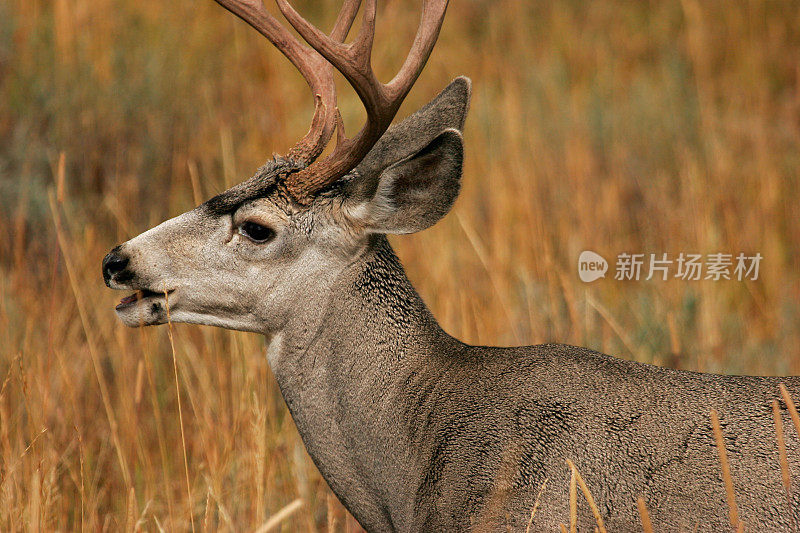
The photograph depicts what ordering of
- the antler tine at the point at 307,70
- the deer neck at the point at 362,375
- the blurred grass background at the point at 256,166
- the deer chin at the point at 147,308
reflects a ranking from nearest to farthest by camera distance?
the deer neck at the point at 362,375
the deer chin at the point at 147,308
the antler tine at the point at 307,70
the blurred grass background at the point at 256,166

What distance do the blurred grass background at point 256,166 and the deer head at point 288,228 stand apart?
0.48 meters

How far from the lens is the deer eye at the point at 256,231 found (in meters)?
3.68

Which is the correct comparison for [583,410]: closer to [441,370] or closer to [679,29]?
[441,370]

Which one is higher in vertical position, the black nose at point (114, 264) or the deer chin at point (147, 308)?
the black nose at point (114, 264)

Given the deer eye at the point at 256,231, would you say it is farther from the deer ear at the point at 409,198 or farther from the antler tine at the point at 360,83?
the deer ear at the point at 409,198

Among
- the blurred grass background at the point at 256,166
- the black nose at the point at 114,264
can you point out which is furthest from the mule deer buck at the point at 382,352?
the blurred grass background at the point at 256,166

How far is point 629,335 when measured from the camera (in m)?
5.85

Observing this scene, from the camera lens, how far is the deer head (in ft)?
11.9

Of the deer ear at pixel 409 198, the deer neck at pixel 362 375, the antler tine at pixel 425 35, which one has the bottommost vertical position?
the deer neck at pixel 362 375

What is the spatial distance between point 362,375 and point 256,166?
4.02 m

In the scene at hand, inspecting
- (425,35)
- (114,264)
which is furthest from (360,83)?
(114,264)

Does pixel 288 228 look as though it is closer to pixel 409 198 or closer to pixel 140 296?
pixel 409 198

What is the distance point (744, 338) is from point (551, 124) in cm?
351

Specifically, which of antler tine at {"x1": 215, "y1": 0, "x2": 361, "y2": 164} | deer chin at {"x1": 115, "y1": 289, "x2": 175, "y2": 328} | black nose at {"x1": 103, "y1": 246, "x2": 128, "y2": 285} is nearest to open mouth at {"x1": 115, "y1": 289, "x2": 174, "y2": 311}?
deer chin at {"x1": 115, "y1": 289, "x2": 175, "y2": 328}
